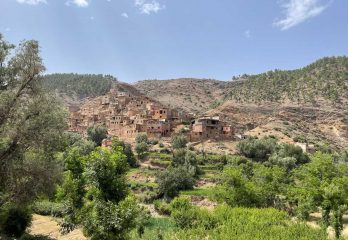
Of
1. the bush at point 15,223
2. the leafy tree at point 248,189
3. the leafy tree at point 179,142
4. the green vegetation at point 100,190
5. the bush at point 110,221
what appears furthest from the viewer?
the leafy tree at point 179,142

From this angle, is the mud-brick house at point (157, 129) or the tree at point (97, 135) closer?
the tree at point (97, 135)

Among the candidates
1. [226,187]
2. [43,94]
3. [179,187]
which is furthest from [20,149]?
[179,187]

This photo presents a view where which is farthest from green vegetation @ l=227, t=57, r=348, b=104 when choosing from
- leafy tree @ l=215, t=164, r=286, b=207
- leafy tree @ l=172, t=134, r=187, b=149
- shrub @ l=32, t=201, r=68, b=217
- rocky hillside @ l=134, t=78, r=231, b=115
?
shrub @ l=32, t=201, r=68, b=217

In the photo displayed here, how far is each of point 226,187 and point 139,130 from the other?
54.3m

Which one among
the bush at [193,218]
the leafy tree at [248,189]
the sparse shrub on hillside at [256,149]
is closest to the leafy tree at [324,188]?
the leafy tree at [248,189]

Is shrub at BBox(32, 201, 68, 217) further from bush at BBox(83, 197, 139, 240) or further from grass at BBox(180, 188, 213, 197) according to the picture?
bush at BBox(83, 197, 139, 240)

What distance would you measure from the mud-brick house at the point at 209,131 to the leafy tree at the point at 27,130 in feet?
242

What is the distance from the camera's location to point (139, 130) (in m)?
96.6

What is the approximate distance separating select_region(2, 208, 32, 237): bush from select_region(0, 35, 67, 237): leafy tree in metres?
7.32

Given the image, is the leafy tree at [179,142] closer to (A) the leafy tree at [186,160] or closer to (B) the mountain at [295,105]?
(A) the leafy tree at [186,160]

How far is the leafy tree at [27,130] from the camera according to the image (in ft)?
63.2

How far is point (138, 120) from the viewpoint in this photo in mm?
98875

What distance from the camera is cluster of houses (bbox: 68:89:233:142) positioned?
95000 mm

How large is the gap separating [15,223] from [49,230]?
8.74 meters
